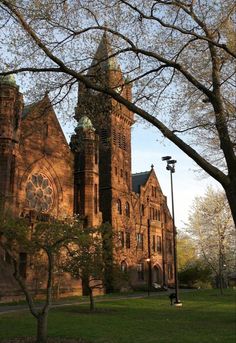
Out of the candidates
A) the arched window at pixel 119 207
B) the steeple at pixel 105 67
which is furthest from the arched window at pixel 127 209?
the steeple at pixel 105 67

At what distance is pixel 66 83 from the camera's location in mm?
10977

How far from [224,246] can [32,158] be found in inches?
898

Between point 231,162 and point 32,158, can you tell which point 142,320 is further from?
point 32,158

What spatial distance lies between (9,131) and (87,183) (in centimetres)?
1227

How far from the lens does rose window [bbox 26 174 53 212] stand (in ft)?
140

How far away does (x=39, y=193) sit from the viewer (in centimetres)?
4359

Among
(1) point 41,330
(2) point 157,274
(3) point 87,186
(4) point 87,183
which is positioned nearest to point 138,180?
(2) point 157,274

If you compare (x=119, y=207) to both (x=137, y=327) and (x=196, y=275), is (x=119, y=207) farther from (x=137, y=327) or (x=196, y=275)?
(x=137, y=327)

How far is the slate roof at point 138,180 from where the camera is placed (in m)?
66.6

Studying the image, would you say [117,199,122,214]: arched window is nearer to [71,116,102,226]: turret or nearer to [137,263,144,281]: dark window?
[71,116,102,226]: turret

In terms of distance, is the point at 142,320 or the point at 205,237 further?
the point at 205,237

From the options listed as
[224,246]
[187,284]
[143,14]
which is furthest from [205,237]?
[143,14]

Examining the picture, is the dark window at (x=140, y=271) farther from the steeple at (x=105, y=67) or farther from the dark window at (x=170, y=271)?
the steeple at (x=105, y=67)

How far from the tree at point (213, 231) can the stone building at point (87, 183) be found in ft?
22.9
